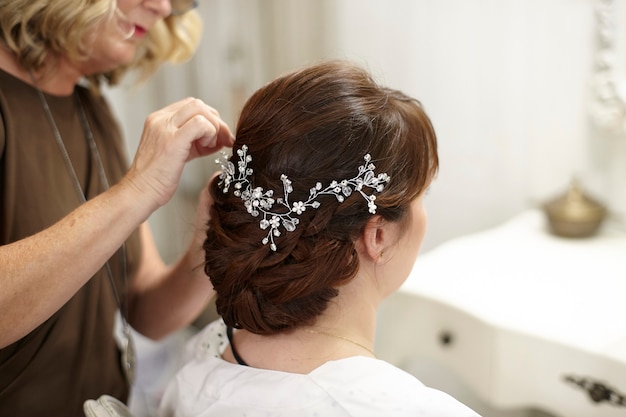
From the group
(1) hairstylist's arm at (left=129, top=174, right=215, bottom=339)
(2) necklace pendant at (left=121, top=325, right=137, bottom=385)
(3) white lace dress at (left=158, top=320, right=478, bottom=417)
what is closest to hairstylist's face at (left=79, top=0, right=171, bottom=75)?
(1) hairstylist's arm at (left=129, top=174, right=215, bottom=339)

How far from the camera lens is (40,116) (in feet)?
3.97

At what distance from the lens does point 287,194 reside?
2.95 feet

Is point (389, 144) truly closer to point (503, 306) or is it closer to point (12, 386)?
point (503, 306)

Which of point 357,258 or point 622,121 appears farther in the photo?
point 622,121

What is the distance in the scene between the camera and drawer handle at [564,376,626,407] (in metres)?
1.05

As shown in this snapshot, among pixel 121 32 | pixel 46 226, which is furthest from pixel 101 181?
pixel 121 32

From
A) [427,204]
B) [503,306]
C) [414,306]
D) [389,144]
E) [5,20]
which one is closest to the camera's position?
[389,144]

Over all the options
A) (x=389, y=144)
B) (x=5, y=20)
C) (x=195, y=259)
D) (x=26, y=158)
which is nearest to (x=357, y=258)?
(x=389, y=144)

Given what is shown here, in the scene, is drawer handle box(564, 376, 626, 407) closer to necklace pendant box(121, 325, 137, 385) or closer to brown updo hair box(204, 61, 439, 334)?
brown updo hair box(204, 61, 439, 334)

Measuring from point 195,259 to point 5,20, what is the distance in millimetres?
530

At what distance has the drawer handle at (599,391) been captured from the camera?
3.45ft

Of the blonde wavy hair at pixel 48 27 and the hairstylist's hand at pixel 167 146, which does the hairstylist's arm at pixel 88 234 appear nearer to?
the hairstylist's hand at pixel 167 146

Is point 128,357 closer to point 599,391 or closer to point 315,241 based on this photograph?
point 315,241

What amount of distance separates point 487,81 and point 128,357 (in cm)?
112
